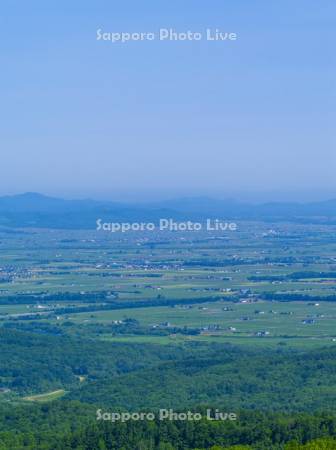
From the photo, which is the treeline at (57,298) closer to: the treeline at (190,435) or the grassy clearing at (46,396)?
the grassy clearing at (46,396)

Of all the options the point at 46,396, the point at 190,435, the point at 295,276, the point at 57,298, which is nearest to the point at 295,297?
the point at 295,276

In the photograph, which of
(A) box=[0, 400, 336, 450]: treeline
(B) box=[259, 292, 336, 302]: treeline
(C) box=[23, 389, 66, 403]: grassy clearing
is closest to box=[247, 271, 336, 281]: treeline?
(B) box=[259, 292, 336, 302]: treeline

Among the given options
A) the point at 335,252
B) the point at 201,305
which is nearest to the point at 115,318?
the point at 201,305

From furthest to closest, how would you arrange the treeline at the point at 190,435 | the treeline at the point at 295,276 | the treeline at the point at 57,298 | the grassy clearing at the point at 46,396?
the treeline at the point at 295,276
the treeline at the point at 57,298
the grassy clearing at the point at 46,396
the treeline at the point at 190,435

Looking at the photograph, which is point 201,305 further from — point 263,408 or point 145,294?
point 263,408

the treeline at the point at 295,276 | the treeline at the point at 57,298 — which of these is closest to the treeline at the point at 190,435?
the treeline at the point at 57,298

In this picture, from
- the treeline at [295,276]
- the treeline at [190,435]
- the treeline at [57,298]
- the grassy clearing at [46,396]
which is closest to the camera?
the treeline at [190,435]

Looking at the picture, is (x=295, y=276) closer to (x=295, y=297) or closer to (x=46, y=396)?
(x=295, y=297)

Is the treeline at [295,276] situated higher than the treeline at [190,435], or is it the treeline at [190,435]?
the treeline at [295,276]

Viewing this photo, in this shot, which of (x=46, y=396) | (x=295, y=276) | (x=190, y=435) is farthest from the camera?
(x=295, y=276)

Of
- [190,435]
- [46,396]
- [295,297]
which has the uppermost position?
[295,297]

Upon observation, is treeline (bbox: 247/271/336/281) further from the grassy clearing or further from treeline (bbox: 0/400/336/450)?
treeline (bbox: 0/400/336/450)
